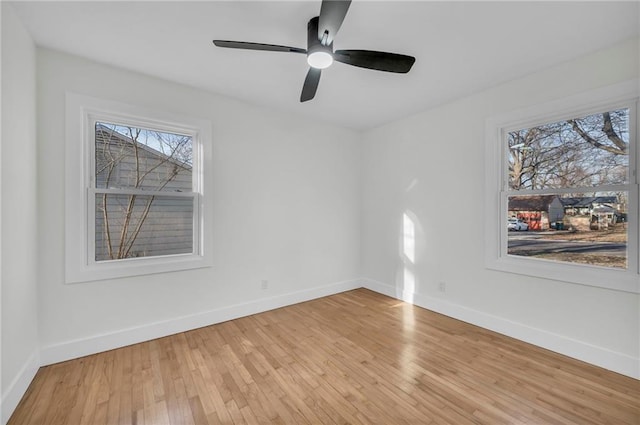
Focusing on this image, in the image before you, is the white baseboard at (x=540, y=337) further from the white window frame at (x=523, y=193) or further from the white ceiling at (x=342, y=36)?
the white ceiling at (x=342, y=36)

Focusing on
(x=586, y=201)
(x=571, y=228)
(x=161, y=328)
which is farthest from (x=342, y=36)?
(x=161, y=328)

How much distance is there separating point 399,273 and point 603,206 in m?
2.18

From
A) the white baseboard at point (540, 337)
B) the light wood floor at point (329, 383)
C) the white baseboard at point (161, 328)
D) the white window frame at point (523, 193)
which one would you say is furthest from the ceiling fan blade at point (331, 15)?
the white baseboard at point (540, 337)

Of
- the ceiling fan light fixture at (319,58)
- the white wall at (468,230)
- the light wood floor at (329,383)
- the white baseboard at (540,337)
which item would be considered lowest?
the light wood floor at (329,383)

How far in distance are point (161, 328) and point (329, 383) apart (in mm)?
1771

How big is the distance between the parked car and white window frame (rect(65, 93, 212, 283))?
3.32 meters

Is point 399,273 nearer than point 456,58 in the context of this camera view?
No

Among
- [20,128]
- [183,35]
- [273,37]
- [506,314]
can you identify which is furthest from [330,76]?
[506,314]

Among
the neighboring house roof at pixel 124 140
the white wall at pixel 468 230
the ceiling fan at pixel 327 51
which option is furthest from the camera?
the neighboring house roof at pixel 124 140

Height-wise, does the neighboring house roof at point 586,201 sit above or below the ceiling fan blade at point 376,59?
below

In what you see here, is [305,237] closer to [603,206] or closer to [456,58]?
[456,58]

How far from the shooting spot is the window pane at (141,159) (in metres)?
2.50

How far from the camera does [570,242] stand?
96.6 inches

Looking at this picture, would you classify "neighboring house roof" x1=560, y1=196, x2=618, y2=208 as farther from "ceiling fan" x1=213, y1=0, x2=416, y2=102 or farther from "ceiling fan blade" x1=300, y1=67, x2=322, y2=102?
"ceiling fan blade" x1=300, y1=67, x2=322, y2=102
